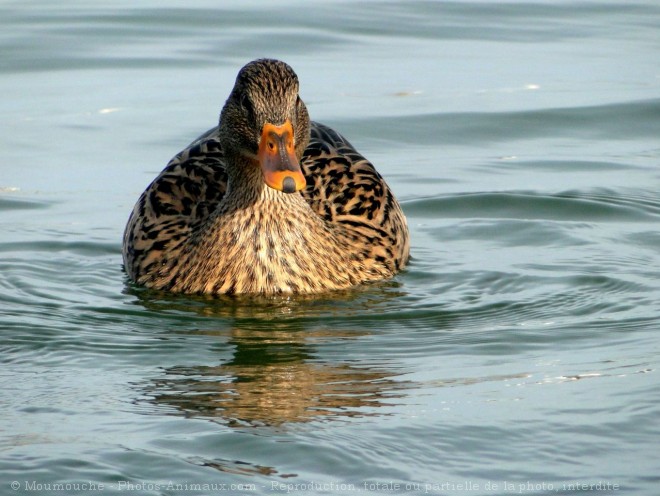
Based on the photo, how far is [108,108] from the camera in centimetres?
1490

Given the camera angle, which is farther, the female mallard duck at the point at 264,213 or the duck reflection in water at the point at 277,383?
the female mallard duck at the point at 264,213

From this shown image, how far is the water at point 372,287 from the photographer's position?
6.71 metres

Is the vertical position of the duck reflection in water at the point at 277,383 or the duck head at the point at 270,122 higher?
the duck head at the point at 270,122

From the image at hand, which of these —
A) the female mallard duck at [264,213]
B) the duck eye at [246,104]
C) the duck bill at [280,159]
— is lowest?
the female mallard duck at [264,213]

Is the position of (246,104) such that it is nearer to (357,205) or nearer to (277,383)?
(357,205)

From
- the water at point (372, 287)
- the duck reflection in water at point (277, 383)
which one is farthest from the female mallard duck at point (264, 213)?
the duck reflection in water at point (277, 383)

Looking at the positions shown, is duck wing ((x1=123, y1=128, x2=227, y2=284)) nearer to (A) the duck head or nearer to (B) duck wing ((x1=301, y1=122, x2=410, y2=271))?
(B) duck wing ((x1=301, y1=122, x2=410, y2=271))

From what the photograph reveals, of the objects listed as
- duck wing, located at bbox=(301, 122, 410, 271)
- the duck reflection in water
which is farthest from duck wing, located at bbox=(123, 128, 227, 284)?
the duck reflection in water

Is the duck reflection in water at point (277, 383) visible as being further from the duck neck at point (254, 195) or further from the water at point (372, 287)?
the duck neck at point (254, 195)

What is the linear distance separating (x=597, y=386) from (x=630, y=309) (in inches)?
64.9

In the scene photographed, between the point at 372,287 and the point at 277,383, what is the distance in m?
2.08

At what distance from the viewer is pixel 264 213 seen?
9875 mm

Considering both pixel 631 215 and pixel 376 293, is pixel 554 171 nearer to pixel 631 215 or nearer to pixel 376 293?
pixel 631 215

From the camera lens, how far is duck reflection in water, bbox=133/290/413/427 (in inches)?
289
